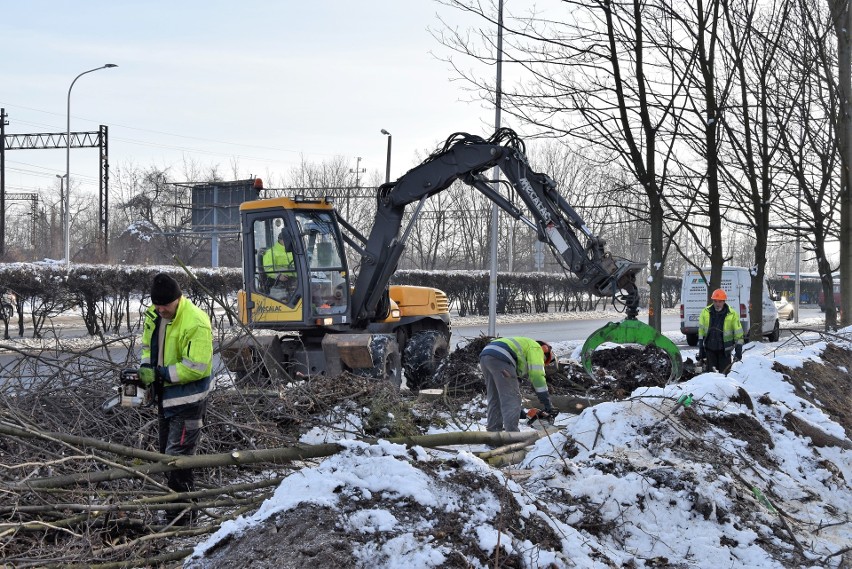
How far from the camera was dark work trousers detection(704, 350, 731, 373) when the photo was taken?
46.5 feet

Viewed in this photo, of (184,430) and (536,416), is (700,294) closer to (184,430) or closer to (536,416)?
(536,416)

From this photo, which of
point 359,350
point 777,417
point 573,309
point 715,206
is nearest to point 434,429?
point 359,350

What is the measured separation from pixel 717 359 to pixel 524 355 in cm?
631

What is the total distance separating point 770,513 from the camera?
635 cm

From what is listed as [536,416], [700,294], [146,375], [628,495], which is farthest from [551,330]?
[146,375]

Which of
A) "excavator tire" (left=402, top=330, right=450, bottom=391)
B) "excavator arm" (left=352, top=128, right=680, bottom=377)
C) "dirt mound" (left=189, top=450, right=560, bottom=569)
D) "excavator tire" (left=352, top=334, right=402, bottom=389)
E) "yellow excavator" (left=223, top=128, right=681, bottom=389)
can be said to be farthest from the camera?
"excavator tire" (left=402, top=330, right=450, bottom=391)

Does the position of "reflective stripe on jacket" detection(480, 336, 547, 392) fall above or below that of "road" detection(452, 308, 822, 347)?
above

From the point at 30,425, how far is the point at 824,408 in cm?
852

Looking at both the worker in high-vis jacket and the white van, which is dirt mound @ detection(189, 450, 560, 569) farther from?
the white van

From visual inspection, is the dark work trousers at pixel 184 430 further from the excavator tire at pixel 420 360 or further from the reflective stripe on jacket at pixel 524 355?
the excavator tire at pixel 420 360

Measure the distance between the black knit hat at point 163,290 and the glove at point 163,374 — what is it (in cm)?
46

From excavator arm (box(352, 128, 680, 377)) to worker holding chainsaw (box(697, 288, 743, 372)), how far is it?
2737 millimetres

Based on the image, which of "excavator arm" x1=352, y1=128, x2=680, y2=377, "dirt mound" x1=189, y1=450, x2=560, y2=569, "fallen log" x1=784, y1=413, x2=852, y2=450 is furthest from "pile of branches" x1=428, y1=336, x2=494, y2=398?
"dirt mound" x1=189, y1=450, x2=560, y2=569

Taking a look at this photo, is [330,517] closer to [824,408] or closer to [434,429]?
[434,429]
